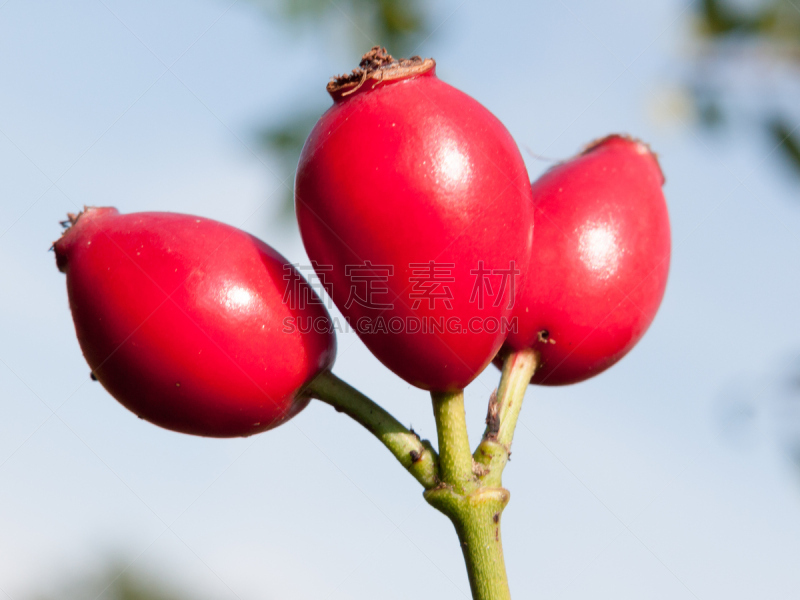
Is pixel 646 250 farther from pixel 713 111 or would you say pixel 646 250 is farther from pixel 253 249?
pixel 253 249

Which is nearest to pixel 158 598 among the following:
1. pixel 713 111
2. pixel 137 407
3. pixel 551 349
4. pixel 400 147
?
pixel 137 407

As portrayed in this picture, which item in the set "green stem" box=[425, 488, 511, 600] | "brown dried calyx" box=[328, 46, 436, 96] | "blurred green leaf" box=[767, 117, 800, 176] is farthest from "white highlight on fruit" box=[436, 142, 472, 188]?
"blurred green leaf" box=[767, 117, 800, 176]

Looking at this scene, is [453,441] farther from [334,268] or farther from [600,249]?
[600,249]

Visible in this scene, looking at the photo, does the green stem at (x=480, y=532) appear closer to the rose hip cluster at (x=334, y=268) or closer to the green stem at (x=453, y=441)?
the green stem at (x=453, y=441)

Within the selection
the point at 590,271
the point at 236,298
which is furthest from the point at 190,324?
the point at 590,271

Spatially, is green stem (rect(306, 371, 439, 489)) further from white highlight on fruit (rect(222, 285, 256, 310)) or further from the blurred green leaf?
the blurred green leaf

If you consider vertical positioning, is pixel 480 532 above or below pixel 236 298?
below

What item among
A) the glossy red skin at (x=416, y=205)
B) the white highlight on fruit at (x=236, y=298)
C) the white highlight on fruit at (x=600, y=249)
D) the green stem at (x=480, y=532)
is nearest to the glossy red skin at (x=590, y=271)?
the white highlight on fruit at (x=600, y=249)
